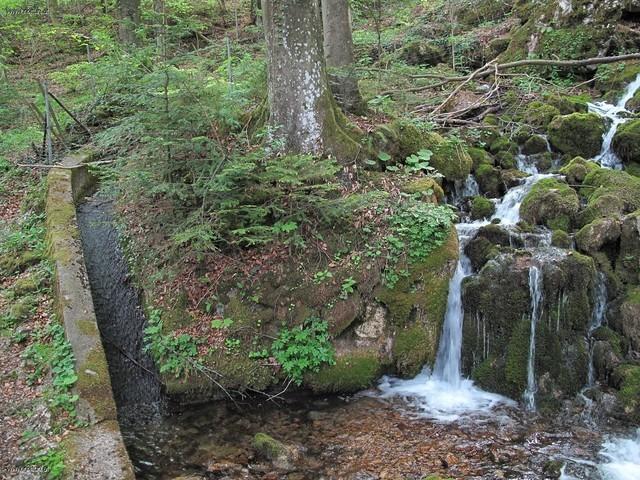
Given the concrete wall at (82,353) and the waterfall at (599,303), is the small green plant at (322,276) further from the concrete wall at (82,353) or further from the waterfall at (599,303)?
the waterfall at (599,303)

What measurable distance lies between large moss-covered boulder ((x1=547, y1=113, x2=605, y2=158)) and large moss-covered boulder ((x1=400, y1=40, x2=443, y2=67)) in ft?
21.2

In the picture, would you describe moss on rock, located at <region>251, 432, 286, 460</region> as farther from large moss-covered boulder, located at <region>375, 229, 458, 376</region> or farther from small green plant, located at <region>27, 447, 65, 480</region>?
large moss-covered boulder, located at <region>375, 229, 458, 376</region>

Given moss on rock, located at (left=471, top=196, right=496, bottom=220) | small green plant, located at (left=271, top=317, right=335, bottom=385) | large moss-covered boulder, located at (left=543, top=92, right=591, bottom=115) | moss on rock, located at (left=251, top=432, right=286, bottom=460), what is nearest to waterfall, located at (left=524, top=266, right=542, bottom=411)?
moss on rock, located at (left=471, top=196, right=496, bottom=220)

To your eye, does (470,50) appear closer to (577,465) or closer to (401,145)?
(401,145)

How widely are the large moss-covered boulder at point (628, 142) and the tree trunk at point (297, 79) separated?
5840mm

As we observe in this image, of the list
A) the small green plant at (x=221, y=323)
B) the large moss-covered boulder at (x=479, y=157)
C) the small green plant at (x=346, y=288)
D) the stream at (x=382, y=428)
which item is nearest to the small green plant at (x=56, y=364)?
the stream at (x=382, y=428)

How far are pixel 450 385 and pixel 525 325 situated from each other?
125 cm

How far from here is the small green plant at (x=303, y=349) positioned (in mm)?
6539

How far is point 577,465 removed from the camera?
17.4ft

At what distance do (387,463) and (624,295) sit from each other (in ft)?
13.4

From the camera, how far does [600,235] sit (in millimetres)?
7441

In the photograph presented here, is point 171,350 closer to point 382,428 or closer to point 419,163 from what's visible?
point 382,428

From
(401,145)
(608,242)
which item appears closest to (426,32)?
(401,145)

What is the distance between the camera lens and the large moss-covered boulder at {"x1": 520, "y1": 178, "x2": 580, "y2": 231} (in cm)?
820
